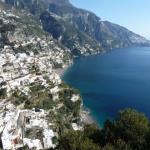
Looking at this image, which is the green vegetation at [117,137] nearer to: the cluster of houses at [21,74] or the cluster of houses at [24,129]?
the cluster of houses at [24,129]

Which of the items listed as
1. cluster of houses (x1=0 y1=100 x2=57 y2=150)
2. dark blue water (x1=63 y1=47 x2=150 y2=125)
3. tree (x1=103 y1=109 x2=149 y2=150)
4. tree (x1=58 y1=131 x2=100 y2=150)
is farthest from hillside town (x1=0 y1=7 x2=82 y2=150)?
tree (x1=58 y1=131 x2=100 y2=150)

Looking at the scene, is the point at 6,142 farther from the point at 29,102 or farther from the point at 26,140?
the point at 29,102

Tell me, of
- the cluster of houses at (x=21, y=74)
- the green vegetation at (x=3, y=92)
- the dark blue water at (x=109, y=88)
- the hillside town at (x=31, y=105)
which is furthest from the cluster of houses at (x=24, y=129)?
the dark blue water at (x=109, y=88)

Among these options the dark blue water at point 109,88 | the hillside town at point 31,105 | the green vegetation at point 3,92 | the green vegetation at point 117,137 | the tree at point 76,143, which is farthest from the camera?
the dark blue water at point 109,88

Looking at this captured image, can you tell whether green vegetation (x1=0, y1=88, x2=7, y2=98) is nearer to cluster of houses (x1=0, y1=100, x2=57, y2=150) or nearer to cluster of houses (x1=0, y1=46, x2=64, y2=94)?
cluster of houses (x1=0, y1=46, x2=64, y2=94)

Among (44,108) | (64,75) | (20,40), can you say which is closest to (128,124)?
(44,108)

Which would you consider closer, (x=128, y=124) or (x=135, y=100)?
(x=128, y=124)
